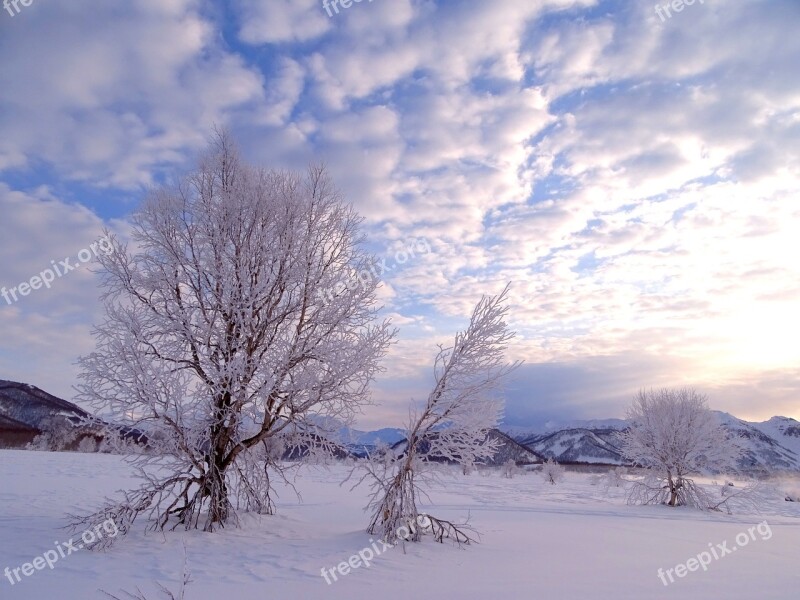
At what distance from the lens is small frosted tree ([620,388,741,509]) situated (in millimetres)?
25344

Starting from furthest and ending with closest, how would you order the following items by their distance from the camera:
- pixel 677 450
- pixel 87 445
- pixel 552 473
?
pixel 87 445 → pixel 552 473 → pixel 677 450

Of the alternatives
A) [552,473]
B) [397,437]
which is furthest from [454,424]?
[552,473]

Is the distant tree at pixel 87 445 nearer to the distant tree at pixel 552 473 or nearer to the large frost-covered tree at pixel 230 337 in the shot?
the distant tree at pixel 552 473

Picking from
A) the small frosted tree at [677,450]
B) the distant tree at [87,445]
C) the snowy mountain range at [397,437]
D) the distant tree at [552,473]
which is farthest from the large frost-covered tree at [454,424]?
the distant tree at [87,445]

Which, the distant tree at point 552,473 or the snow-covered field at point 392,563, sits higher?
the snow-covered field at point 392,563

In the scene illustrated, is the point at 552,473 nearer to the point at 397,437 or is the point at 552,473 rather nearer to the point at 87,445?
the point at 397,437

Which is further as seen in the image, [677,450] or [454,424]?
[677,450]

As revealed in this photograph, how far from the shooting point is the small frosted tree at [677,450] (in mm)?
25344

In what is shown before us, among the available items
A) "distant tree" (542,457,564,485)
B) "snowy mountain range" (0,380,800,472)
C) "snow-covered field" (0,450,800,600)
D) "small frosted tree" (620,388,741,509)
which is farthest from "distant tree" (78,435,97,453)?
"small frosted tree" (620,388,741,509)

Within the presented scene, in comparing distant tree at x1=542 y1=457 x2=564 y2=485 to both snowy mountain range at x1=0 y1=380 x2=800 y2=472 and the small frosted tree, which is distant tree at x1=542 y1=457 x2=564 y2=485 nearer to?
snowy mountain range at x1=0 y1=380 x2=800 y2=472

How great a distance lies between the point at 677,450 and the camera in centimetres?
2566

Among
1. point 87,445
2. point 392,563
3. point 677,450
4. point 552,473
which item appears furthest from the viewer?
point 87,445

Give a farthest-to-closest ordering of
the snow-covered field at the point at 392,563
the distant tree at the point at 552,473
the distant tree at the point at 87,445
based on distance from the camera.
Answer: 1. the distant tree at the point at 87,445
2. the distant tree at the point at 552,473
3. the snow-covered field at the point at 392,563

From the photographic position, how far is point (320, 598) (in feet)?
21.6
